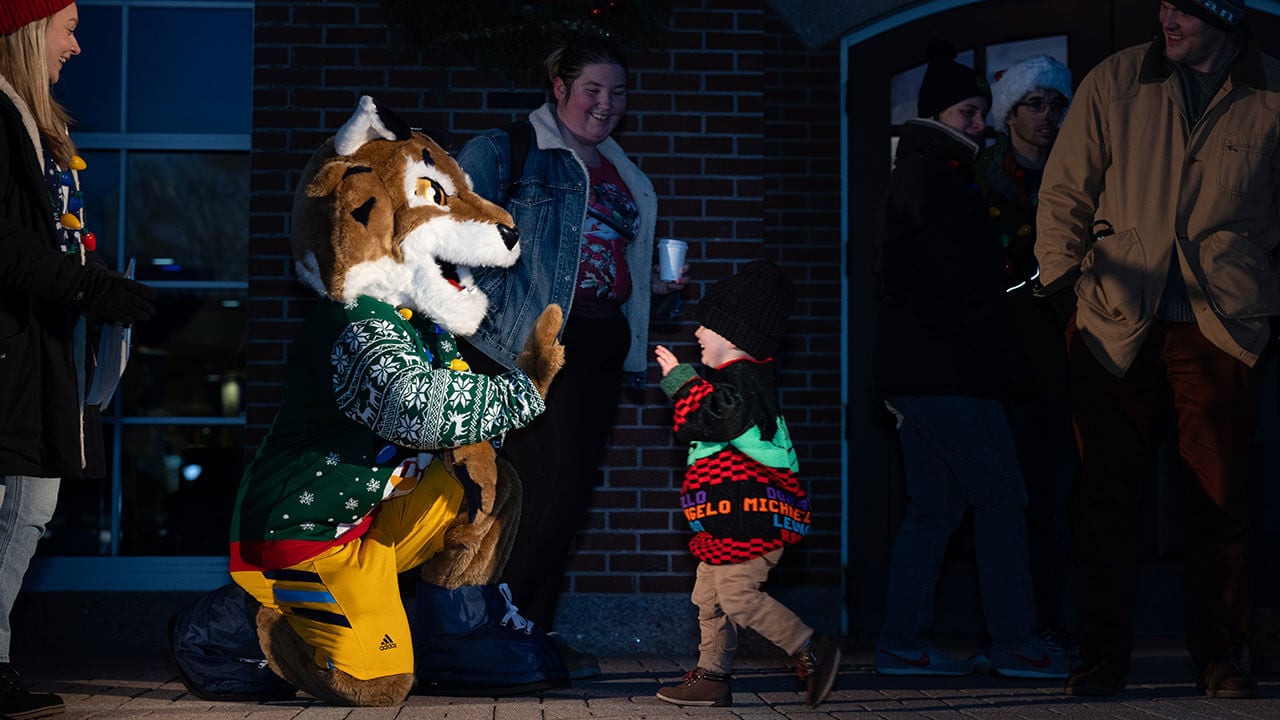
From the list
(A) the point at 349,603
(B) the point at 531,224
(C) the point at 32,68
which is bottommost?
(A) the point at 349,603

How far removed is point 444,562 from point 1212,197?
256 centimetres

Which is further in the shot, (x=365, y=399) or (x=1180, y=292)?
(x=1180, y=292)

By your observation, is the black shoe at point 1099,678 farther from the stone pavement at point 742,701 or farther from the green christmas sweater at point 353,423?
the green christmas sweater at point 353,423

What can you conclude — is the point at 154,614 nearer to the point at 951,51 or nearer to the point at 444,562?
the point at 444,562

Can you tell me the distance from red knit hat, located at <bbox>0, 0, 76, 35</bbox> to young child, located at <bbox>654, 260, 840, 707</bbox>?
1939 mm

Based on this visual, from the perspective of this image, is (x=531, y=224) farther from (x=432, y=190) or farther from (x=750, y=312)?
(x=750, y=312)

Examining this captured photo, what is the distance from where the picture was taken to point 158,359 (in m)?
6.02

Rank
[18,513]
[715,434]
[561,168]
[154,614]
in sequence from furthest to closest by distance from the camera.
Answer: [154,614] → [561,168] → [715,434] → [18,513]

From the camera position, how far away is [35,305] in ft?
12.4

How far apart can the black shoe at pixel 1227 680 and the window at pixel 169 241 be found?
3869 millimetres

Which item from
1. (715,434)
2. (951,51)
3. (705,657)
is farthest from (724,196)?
(705,657)

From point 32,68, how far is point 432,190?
44.9 inches

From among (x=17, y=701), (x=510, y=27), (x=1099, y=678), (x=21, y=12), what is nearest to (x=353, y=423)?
(x=17, y=701)

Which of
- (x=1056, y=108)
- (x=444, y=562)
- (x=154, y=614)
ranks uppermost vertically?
(x=1056, y=108)
